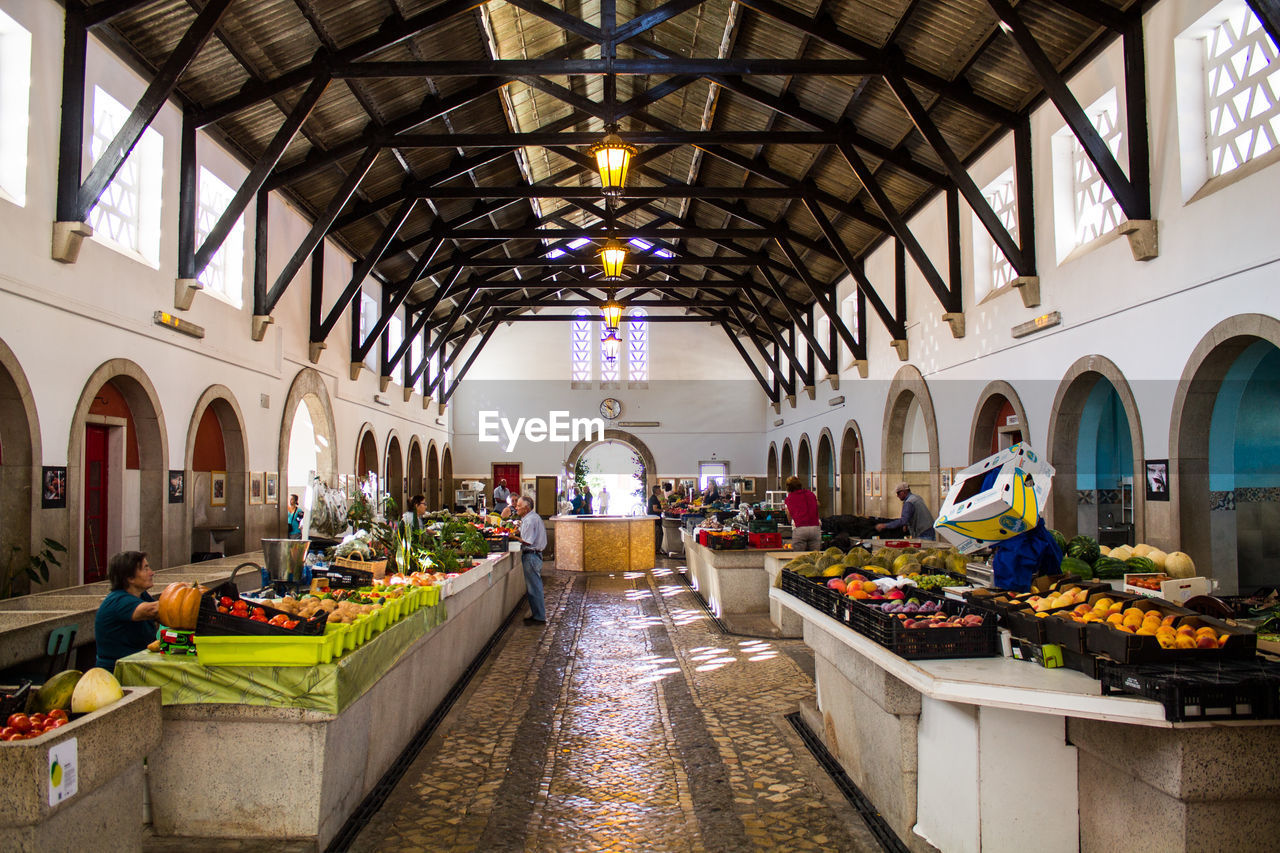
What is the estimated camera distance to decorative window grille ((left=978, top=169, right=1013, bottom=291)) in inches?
345

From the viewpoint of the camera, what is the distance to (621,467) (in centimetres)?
3200

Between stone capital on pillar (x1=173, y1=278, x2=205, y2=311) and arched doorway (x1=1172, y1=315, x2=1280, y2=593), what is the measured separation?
8.15 metres

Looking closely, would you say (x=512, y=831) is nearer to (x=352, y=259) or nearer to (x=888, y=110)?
(x=888, y=110)

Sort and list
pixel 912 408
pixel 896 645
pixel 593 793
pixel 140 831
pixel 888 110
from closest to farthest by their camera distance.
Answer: pixel 140 831 → pixel 896 645 → pixel 593 793 → pixel 888 110 → pixel 912 408

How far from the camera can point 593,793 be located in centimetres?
422

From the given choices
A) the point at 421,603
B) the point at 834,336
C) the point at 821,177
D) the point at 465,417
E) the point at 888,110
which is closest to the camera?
the point at 421,603

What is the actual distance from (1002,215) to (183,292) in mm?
8124

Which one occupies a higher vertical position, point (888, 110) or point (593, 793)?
point (888, 110)

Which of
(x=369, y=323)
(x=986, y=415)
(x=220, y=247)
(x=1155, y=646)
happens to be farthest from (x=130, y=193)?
(x=986, y=415)

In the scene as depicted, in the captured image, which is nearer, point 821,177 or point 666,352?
point 821,177

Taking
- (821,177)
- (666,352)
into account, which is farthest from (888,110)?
(666,352)

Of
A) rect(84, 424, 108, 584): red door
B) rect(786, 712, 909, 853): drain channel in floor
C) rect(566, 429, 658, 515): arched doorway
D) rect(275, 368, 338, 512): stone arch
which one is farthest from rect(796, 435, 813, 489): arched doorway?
rect(84, 424, 108, 584): red door

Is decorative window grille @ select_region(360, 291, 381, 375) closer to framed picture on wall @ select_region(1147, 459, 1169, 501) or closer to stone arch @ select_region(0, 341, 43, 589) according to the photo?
stone arch @ select_region(0, 341, 43, 589)

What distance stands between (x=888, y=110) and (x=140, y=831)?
8.99 metres
